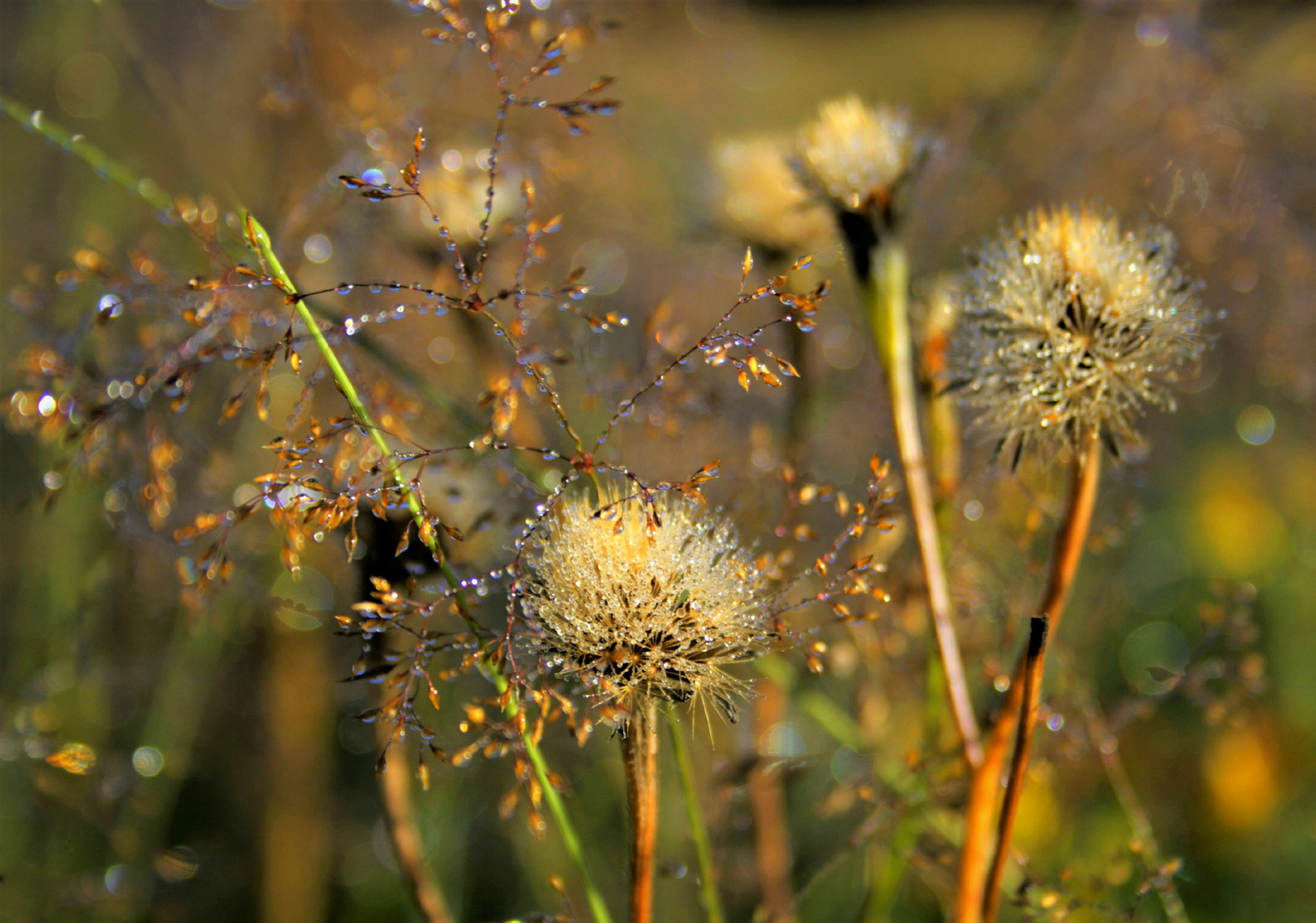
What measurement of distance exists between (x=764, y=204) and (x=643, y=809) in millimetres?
306

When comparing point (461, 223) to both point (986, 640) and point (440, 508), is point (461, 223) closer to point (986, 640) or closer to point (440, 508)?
point (440, 508)

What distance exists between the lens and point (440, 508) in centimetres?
32

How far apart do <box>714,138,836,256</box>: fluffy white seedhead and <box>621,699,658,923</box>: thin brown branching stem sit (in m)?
0.28

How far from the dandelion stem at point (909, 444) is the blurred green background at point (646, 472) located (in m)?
0.04

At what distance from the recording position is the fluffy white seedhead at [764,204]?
1.42 feet

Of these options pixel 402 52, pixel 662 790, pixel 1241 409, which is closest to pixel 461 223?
pixel 402 52

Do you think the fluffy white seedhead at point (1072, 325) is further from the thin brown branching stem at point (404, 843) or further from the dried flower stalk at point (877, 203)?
the thin brown branching stem at point (404, 843)

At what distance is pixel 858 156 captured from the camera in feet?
1.05

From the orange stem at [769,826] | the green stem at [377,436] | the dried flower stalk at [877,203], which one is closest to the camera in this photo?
the green stem at [377,436]

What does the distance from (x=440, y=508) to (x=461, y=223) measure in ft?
0.57

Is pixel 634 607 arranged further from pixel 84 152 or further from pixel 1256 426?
pixel 1256 426

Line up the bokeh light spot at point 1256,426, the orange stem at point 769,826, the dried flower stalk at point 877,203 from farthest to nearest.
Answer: the bokeh light spot at point 1256,426
the orange stem at point 769,826
the dried flower stalk at point 877,203

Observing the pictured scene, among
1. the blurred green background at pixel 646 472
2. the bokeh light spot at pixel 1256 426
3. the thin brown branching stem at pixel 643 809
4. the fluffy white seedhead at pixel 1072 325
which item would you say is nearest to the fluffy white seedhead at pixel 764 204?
the blurred green background at pixel 646 472

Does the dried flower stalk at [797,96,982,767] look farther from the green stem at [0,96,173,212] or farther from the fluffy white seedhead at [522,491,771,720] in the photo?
the green stem at [0,96,173,212]
